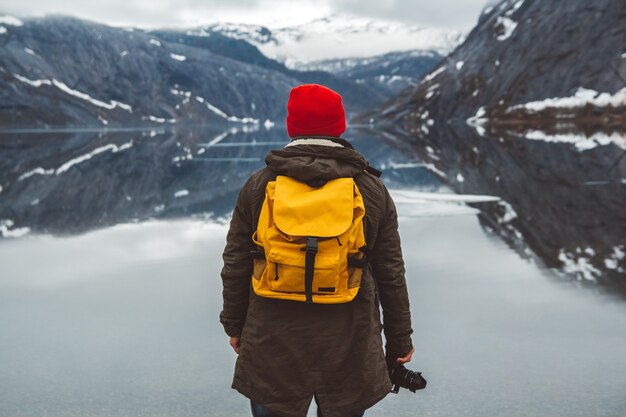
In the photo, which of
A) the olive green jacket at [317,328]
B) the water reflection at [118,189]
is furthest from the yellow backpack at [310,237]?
the water reflection at [118,189]

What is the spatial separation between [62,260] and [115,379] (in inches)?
278

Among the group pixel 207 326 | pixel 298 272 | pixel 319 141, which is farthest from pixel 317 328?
pixel 207 326

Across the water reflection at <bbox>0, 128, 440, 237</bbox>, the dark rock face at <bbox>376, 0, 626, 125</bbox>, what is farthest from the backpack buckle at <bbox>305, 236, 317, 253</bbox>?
the dark rock face at <bbox>376, 0, 626, 125</bbox>

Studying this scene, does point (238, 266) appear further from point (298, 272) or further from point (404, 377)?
point (404, 377)

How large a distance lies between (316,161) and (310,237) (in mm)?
445

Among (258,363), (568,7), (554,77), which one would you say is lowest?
(258,363)

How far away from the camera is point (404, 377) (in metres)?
4.75

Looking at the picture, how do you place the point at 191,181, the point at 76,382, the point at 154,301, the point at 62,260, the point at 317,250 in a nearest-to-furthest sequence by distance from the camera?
1. the point at 317,250
2. the point at 76,382
3. the point at 154,301
4. the point at 62,260
5. the point at 191,181

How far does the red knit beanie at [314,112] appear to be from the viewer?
171 inches

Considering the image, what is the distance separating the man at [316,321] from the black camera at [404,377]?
24 centimetres

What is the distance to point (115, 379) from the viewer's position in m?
7.44

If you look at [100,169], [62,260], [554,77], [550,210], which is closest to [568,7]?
[554,77]

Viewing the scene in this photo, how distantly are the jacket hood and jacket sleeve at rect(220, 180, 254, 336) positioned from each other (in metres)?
0.32

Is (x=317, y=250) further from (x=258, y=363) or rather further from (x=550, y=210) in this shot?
(x=550, y=210)
